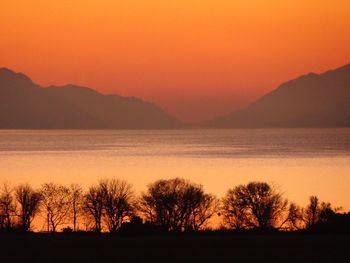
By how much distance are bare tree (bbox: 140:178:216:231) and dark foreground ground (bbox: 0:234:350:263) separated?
23.5m

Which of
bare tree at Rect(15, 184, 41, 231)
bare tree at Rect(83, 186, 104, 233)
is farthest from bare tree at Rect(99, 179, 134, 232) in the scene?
bare tree at Rect(15, 184, 41, 231)

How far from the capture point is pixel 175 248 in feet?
89.2

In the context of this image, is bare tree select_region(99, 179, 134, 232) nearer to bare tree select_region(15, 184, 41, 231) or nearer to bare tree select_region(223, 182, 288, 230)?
bare tree select_region(15, 184, 41, 231)

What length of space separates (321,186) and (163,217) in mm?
42846

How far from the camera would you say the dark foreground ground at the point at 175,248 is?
24703 millimetres

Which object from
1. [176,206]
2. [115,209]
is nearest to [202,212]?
[176,206]

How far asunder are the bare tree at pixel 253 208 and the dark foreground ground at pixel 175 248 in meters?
27.2

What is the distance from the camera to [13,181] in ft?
307

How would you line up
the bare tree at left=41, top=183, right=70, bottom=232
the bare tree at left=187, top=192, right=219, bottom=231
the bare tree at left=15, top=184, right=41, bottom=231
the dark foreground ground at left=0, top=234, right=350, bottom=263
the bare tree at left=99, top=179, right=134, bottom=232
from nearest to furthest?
the dark foreground ground at left=0, top=234, right=350, bottom=263, the bare tree at left=99, top=179, right=134, bottom=232, the bare tree at left=187, top=192, right=219, bottom=231, the bare tree at left=15, top=184, right=41, bottom=231, the bare tree at left=41, top=183, right=70, bottom=232

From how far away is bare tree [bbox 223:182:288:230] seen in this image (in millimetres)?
58094

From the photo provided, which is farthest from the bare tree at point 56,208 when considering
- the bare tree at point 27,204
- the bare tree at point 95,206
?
the bare tree at point 95,206

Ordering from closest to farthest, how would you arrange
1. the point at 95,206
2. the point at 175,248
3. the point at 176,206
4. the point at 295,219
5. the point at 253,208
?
the point at 175,248
the point at 95,206
the point at 176,206
the point at 295,219
the point at 253,208

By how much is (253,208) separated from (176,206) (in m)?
6.48

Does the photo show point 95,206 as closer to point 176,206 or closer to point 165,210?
point 165,210
